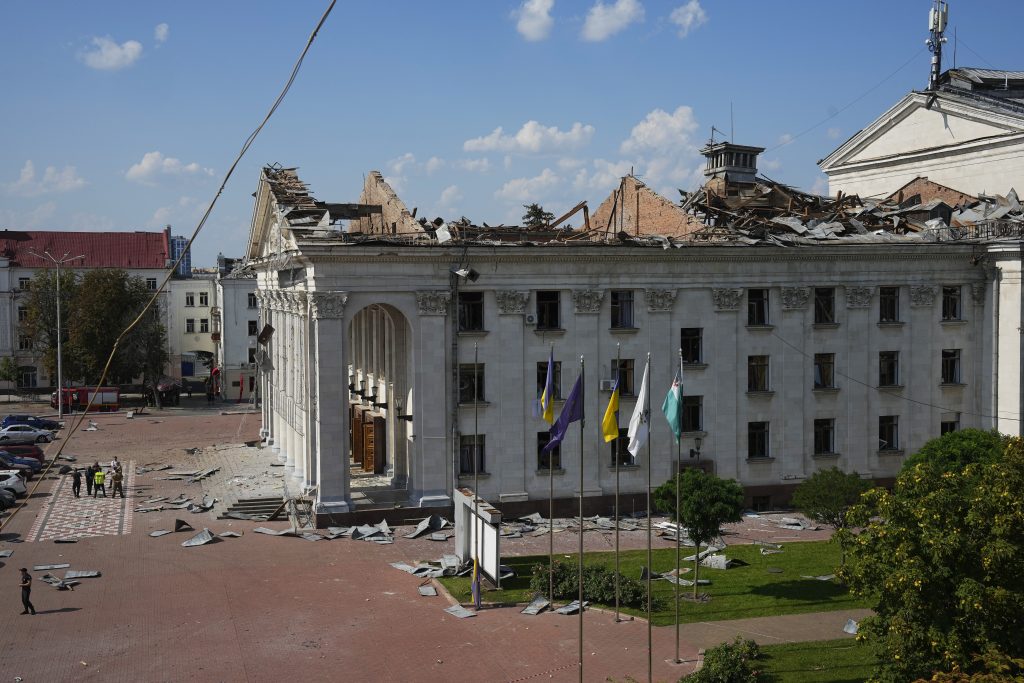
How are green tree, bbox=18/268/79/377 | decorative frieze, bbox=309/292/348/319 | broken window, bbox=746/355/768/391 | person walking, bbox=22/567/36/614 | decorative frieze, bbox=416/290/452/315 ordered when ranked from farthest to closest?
green tree, bbox=18/268/79/377, broken window, bbox=746/355/768/391, decorative frieze, bbox=416/290/452/315, decorative frieze, bbox=309/292/348/319, person walking, bbox=22/567/36/614

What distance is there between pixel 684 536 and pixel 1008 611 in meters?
19.7

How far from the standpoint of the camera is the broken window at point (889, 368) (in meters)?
47.9

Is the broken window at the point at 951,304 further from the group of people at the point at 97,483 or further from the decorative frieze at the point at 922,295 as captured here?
the group of people at the point at 97,483

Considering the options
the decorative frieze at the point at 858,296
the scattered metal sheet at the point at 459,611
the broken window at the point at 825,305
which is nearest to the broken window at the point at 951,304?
the decorative frieze at the point at 858,296

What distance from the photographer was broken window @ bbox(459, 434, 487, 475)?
144 feet

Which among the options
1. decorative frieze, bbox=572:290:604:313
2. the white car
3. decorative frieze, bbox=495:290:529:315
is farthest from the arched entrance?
the white car

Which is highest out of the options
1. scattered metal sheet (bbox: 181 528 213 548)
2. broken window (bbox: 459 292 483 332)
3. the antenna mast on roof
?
the antenna mast on roof

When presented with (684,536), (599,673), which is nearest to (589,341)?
(684,536)

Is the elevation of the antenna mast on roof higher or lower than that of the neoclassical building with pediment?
higher

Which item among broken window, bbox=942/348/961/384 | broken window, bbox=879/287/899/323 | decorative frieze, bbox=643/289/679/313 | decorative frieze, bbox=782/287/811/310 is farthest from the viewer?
broken window, bbox=942/348/961/384

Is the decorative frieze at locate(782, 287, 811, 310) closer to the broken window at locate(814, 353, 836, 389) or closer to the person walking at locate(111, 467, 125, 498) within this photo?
the broken window at locate(814, 353, 836, 389)

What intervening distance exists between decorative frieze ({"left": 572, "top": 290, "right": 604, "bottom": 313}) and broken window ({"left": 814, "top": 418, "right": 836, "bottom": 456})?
11527 mm

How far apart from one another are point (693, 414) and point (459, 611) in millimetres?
17852

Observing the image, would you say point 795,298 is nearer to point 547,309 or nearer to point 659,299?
point 659,299
